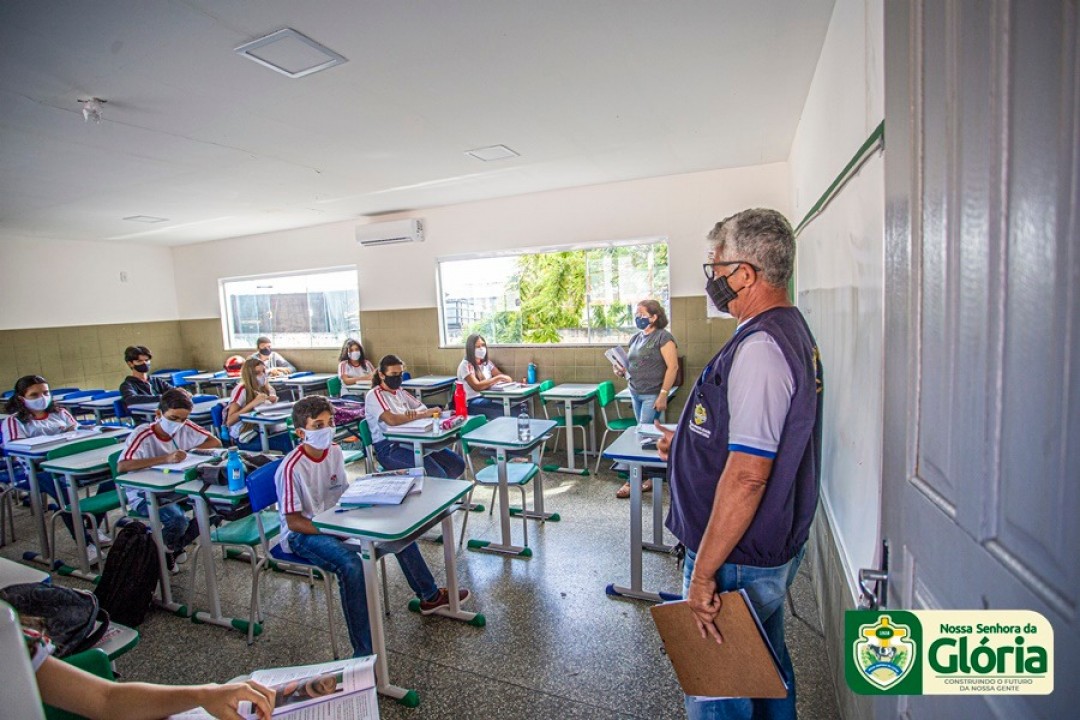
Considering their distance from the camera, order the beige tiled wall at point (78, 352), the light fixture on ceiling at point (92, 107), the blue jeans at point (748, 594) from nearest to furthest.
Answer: the blue jeans at point (748, 594)
the light fixture on ceiling at point (92, 107)
the beige tiled wall at point (78, 352)

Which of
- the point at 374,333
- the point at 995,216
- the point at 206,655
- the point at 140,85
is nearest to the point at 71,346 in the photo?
the point at 374,333

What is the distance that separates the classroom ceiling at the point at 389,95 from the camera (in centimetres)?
226

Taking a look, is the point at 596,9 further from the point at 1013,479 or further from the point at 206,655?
the point at 206,655

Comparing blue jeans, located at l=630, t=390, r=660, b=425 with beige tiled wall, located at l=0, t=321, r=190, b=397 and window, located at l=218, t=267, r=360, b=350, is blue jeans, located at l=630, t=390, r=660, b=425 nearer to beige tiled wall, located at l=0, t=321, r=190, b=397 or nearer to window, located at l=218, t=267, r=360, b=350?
window, located at l=218, t=267, r=360, b=350

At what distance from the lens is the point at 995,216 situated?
626 millimetres

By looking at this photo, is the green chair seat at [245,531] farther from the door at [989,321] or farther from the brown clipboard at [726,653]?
the door at [989,321]

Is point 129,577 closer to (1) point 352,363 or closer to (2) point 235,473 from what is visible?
(2) point 235,473

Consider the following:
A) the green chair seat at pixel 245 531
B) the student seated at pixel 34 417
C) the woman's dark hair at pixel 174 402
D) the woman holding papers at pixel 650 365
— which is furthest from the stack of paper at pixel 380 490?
the student seated at pixel 34 417

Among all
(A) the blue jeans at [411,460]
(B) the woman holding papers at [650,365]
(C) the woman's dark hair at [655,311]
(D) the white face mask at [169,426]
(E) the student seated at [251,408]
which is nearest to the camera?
(D) the white face mask at [169,426]

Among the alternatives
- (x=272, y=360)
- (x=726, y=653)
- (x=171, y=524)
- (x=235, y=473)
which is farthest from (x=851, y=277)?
(x=272, y=360)

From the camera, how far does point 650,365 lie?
455 cm

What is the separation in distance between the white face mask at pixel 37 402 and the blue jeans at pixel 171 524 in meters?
2.13

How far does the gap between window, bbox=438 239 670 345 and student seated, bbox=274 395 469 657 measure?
3681 mm

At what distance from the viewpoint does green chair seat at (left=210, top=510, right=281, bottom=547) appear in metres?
2.79
